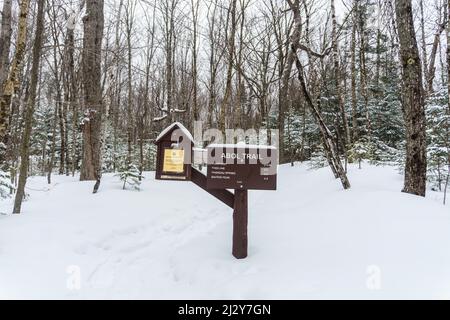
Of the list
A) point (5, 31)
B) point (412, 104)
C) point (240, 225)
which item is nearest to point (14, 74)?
point (5, 31)

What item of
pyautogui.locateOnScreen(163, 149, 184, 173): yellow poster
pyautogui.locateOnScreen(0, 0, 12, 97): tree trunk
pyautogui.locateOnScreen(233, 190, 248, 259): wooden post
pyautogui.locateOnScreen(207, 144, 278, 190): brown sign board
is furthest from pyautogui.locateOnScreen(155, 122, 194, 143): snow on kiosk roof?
pyautogui.locateOnScreen(0, 0, 12, 97): tree trunk

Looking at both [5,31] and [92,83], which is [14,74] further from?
[92,83]

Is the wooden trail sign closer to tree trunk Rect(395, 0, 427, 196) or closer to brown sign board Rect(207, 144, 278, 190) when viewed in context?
brown sign board Rect(207, 144, 278, 190)

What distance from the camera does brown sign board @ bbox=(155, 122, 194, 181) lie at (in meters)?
4.14

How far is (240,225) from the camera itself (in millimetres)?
4191

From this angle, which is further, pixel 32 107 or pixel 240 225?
pixel 32 107

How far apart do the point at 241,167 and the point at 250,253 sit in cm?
123

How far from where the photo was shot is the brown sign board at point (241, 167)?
13.5ft

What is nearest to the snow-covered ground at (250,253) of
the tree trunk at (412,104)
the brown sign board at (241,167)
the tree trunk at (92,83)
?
the tree trunk at (412,104)

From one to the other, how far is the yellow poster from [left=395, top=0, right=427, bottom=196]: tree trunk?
388 cm

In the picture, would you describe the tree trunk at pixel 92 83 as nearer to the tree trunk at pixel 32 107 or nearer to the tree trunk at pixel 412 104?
the tree trunk at pixel 32 107

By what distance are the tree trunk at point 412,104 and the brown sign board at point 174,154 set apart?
12.4 feet
